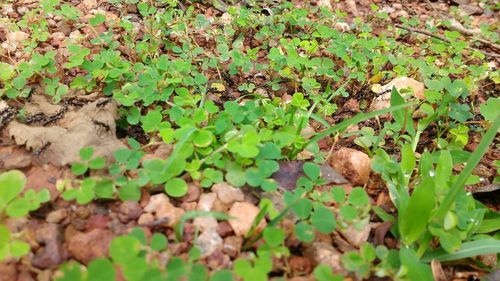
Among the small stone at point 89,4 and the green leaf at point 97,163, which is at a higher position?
the green leaf at point 97,163

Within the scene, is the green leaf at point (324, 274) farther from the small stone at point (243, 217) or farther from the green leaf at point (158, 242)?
the green leaf at point (158, 242)

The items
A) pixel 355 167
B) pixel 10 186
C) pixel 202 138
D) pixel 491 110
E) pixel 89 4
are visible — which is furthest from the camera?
pixel 89 4

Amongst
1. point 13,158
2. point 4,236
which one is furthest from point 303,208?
point 13,158

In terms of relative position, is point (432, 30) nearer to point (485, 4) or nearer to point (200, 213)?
point (485, 4)

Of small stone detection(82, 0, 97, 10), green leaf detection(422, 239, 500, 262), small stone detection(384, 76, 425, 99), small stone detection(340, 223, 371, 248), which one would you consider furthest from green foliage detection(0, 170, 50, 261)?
small stone detection(384, 76, 425, 99)

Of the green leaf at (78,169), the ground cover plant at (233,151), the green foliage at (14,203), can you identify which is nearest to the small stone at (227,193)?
the ground cover plant at (233,151)

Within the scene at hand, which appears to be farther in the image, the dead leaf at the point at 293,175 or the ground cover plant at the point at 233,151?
the dead leaf at the point at 293,175

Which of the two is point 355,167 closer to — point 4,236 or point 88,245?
point 88,245
